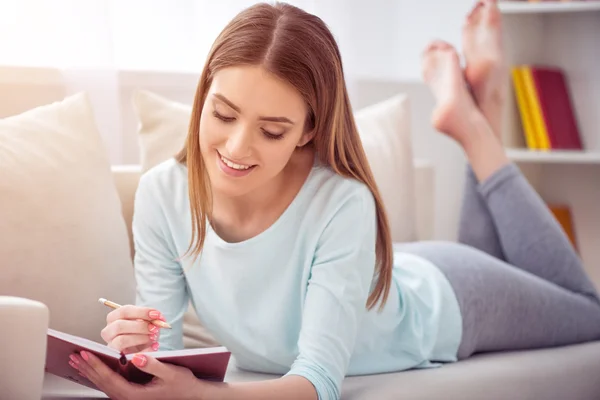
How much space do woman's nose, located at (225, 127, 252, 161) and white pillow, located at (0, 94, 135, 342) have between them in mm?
399

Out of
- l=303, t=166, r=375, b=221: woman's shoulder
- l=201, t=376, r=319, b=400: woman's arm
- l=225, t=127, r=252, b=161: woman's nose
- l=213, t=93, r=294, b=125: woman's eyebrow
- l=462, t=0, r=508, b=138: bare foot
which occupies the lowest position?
l=201, t=376, r=319, b=400: woman's arm

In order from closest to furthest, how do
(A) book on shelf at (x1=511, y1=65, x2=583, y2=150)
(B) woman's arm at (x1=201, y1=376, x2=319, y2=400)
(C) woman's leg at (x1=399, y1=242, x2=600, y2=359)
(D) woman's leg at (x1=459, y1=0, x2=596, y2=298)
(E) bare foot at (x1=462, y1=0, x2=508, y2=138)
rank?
(B) woman's arm at (x1=201, y1=376, x2=319, y2=400)
(C) woman's leg at (x1=399, y1=242, x2=600, y2=359)
(D) woman's leg at (x1=459, y1=0, x2=596, y2=298)
(E) bare foot at (x1=462, y1=0, x2=508, y2=138)
(A) book on shelf at (x1=511, y1=65, x2=583, y2=150)

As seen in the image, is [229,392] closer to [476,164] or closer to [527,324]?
[527,324]

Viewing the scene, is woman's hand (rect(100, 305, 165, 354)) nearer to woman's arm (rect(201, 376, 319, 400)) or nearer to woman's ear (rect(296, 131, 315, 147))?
woman's arm (rect(201, 376, 319, 400))

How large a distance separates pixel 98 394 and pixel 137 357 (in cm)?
29

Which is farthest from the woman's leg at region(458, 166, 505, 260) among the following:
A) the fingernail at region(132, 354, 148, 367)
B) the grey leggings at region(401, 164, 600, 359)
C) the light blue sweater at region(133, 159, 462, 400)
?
the fingernail at region(132, 354, 148, 367)

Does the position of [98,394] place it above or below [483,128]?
below

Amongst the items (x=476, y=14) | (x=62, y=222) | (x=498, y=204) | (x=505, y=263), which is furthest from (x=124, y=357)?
(x=476, y=14)

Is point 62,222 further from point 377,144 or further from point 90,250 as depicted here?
→ point 377,144

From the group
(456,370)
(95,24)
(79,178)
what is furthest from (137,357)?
(95,24)

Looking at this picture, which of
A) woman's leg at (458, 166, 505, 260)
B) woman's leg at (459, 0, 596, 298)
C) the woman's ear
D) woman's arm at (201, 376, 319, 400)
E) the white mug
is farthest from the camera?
woman's leg at (458, 166, 505, 260)

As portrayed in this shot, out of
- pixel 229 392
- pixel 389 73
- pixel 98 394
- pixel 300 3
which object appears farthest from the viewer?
pixel 389 73

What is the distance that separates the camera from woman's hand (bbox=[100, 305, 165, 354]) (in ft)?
3.95

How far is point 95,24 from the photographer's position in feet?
6.88
